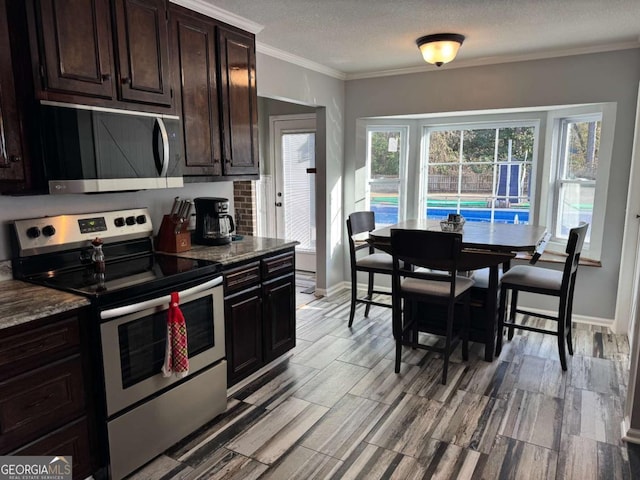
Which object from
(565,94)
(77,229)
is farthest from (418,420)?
(565,94)

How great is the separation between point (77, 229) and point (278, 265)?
1.23 metres

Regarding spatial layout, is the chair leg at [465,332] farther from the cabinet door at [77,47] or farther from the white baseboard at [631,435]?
the cabinet door at [77,47]

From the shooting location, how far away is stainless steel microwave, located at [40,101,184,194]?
1966mm

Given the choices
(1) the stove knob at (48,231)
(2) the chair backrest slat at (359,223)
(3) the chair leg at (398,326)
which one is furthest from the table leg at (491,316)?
(1) the stove knob at (48,231)

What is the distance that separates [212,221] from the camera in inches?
116

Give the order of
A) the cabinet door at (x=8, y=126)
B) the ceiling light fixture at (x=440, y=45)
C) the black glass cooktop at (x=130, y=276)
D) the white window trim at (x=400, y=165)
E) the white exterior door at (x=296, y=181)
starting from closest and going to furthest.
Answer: the cabinet door at (x=8, y=126)
the black glass cooktop at (x=130, y=276)
the ceiling light fixture at (x=440, y=45)
the white window trim at (x=400, y=165)
the white exterior door at (x=296, y=181)

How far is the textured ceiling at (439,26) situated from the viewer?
270 cm

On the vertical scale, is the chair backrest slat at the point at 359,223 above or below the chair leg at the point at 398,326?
above

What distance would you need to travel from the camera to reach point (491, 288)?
10.4ft

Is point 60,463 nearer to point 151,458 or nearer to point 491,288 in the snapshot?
point 151,458

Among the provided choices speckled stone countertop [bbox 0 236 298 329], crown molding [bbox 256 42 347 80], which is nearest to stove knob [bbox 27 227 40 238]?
speckled stone countertop [bbox 0 236 298 329]

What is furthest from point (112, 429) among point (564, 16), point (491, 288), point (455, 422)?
point (564, 16)

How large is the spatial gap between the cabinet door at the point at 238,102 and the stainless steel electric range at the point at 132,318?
30.9 inches

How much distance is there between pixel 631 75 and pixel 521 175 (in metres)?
1.23
